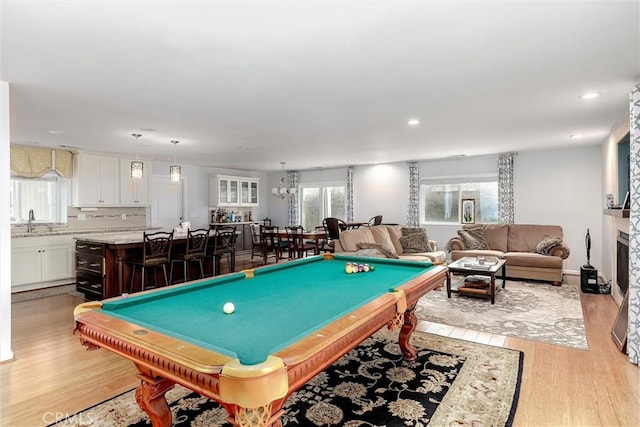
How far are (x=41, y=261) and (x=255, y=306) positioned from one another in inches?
231

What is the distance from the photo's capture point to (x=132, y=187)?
7742 millimetres

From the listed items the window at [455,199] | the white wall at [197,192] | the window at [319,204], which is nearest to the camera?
the window at [455,199]

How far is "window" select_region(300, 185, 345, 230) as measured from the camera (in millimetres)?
10562

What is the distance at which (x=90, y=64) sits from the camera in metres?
2.78

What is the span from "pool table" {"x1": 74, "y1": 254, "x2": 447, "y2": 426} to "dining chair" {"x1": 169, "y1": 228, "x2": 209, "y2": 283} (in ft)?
9.84

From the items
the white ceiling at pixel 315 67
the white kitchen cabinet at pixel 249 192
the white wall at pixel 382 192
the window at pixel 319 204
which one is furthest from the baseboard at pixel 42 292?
the white wall at pixel 382 192

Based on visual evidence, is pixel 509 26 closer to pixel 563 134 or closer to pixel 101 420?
pixel 101 420

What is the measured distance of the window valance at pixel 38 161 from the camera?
6215 millimetres

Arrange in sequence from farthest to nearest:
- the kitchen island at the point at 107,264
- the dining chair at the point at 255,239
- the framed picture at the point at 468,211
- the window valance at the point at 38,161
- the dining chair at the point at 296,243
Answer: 1. the dining chair at the point at 255,239
2. the framed picture at the point at 468,211
3. the dining chair at the point at 296,243
4. the window valance at the point at 38,161
5. the kitchen island at the point at 107,264

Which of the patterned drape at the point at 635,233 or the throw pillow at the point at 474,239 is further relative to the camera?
the throw pillow at the point at 474,239

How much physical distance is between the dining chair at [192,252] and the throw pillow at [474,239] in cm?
501

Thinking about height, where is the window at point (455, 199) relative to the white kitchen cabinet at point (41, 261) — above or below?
above

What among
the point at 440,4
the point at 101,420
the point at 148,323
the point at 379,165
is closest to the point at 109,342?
the point at 148,323

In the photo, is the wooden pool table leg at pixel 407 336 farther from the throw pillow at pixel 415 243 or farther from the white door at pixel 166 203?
the white door at pixel 166 203
